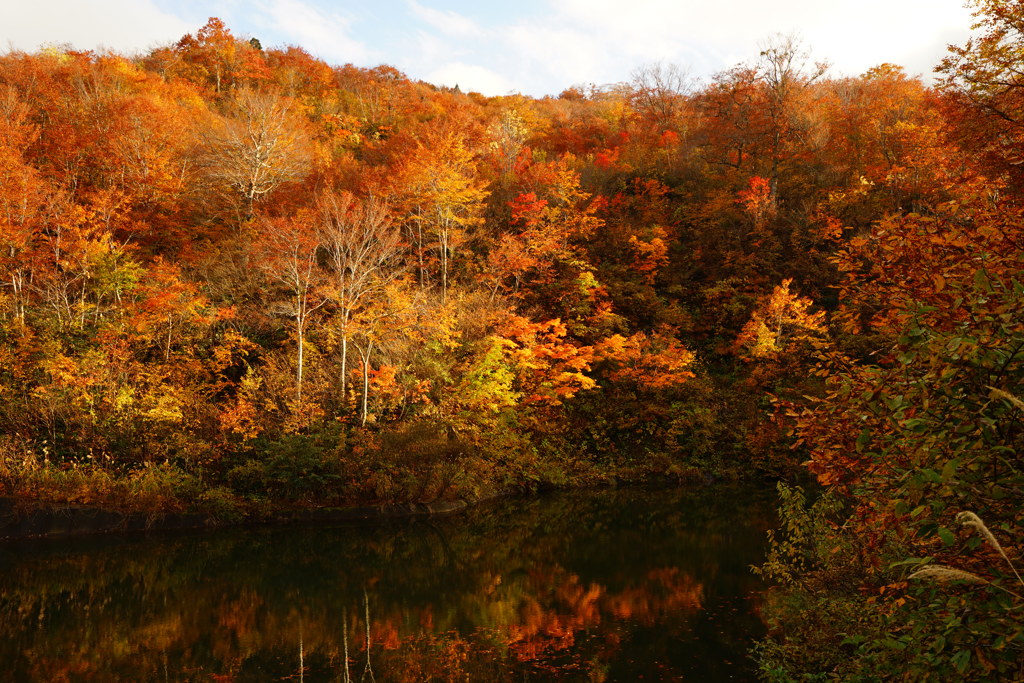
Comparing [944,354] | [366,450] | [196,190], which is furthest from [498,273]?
[944,354]

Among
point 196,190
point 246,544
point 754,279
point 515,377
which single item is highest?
point 196,190

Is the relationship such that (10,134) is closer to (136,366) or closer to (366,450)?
(136,366)

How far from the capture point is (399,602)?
Result: 13.5 m

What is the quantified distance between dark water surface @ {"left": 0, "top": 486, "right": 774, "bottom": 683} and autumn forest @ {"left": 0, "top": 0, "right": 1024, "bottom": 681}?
1908mm

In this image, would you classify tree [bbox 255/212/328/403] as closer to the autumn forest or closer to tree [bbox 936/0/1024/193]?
the autumn forest

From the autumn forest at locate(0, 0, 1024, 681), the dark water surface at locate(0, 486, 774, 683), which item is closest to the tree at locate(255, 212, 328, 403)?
the autumn forest at locate(0, 0, 1024, 681)

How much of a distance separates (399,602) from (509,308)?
54.2 feet

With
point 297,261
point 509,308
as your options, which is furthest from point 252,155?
point 509,308

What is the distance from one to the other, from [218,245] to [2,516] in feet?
49.1

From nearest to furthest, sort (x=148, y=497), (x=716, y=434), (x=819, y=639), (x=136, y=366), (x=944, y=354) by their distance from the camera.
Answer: (x=944, y=354) < (x=819, y=639) < (x=148, y=497) < (x=136, y=366) < (x=716, y=434)

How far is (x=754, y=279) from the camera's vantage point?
33.5m

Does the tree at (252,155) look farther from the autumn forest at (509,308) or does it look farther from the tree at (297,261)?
the tree at (297,261)

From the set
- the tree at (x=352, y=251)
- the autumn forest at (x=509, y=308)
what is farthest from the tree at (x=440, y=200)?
the tree at (x=352, y=251)

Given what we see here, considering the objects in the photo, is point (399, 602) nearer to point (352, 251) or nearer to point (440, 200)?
point (352, 251)
